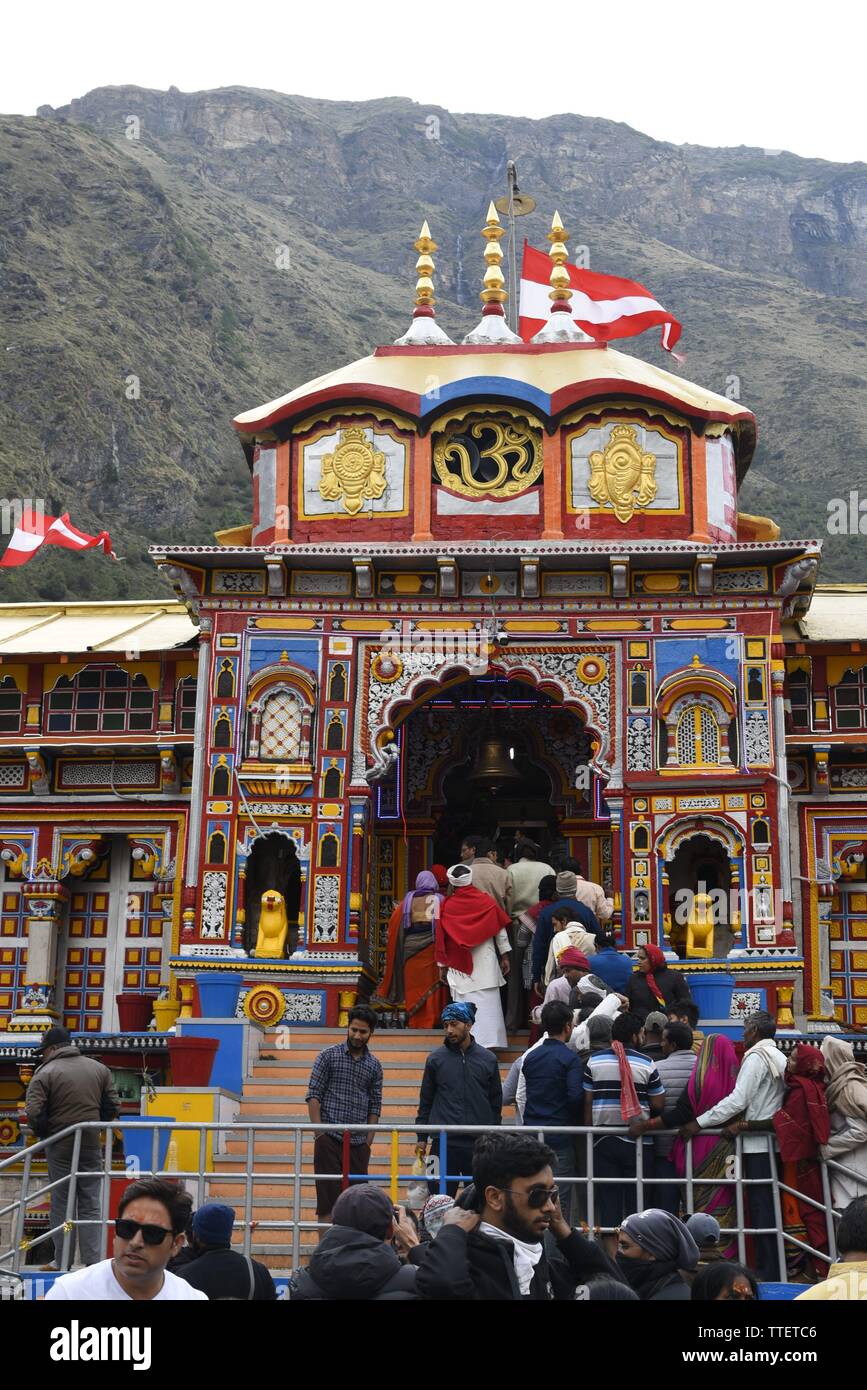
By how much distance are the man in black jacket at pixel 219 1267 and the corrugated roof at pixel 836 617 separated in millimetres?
15549

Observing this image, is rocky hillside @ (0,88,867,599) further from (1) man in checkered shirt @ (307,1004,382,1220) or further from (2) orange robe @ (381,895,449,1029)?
(1) man in checkered shirt @ (307,1004,382,1220)

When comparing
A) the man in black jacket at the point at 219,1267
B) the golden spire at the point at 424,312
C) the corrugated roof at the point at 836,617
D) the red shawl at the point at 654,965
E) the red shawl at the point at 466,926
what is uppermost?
the golden spire at the point at 424,312

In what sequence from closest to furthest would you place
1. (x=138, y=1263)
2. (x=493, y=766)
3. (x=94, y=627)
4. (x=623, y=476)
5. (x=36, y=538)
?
(x=138, y=1263)
(x=623, y=476)
(x=493, y=766)
(x=94, y=627)
(x=36, y=538)

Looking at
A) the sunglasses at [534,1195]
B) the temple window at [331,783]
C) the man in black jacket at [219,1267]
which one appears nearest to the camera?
the sunglasses at [534,1195]

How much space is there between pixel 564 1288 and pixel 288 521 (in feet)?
50.4

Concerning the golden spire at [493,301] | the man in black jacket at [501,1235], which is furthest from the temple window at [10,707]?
the man in black jacket at [501,1235]

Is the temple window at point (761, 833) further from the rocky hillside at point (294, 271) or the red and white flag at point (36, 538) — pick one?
the rocky hillside at point (294, 271)

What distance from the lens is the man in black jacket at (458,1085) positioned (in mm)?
13133

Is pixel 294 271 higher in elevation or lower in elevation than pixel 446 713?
higher

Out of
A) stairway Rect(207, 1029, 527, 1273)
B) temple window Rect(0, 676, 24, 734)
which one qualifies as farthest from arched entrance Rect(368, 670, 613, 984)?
temple window Rect(0, 676, 24, 734)

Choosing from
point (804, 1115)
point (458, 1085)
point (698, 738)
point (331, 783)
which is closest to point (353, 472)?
point (331, 783)

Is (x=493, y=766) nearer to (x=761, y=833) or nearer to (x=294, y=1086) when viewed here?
(x=761, y=833)

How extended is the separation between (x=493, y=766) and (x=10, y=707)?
6.60 m

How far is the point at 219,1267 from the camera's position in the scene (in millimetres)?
8789
